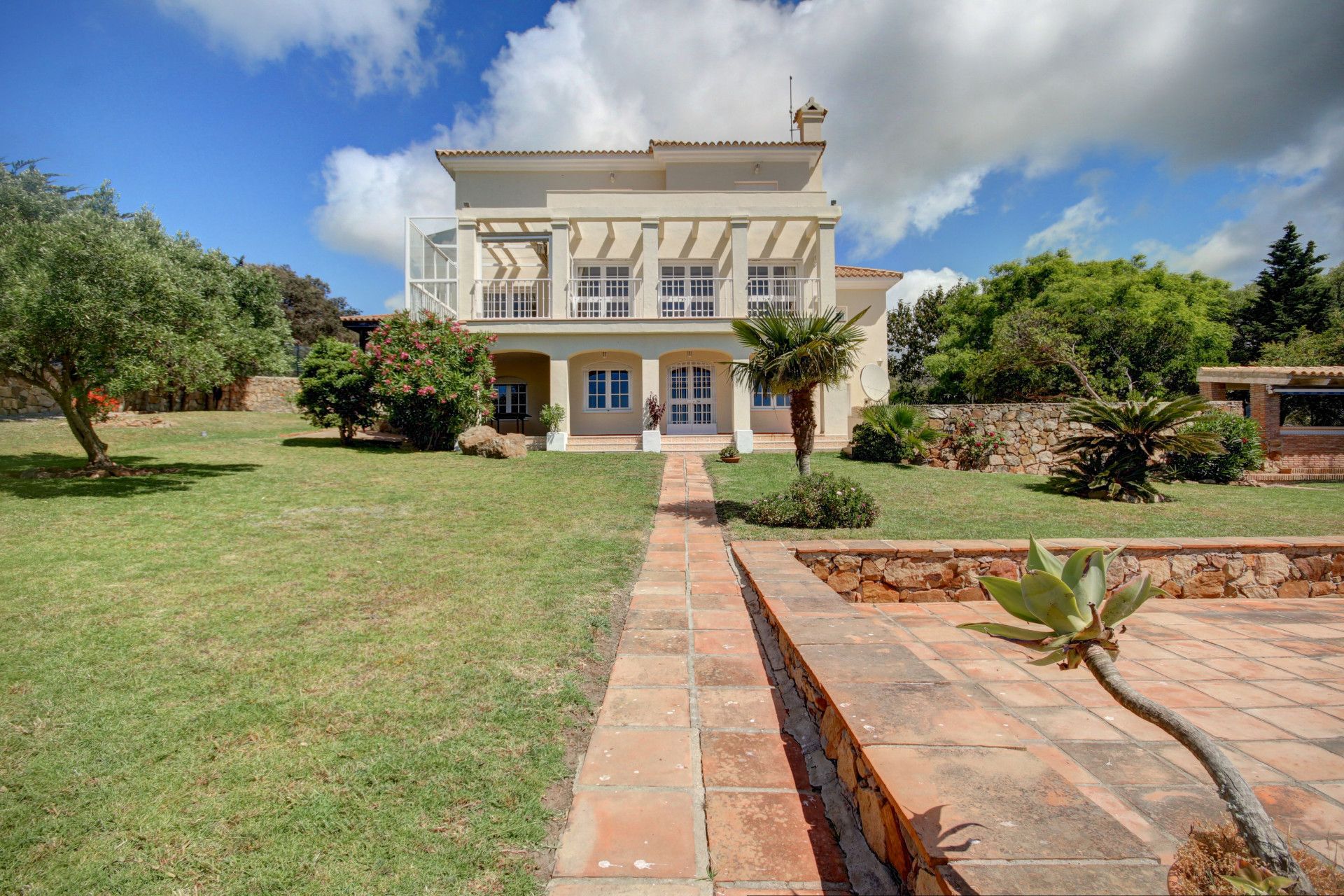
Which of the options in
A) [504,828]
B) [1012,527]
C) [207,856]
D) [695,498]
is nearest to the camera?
[207,856]

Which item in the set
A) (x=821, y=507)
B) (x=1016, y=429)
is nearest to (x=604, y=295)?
(x=1016, y=429)

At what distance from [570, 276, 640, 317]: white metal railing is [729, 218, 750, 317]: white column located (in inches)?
118

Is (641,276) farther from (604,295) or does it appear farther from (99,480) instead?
(99,480)

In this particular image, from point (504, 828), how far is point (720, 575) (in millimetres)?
3708

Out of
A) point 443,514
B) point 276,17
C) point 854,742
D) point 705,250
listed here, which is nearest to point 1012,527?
point 854,742

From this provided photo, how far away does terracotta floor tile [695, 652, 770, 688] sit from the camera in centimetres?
337

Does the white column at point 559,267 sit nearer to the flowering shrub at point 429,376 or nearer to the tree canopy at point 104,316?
the flowering shrub at point 429,376

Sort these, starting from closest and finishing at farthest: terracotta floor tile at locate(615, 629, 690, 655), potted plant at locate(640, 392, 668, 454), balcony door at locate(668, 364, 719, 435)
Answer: terracotta floor tile at locate(615, 629, 690, 655) → potted plant at locate(640, 392, 668, 454) → balcony door at locate(668, 364, 719, 435)

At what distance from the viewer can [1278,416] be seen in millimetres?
15828

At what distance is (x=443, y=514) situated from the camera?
8.04 meters

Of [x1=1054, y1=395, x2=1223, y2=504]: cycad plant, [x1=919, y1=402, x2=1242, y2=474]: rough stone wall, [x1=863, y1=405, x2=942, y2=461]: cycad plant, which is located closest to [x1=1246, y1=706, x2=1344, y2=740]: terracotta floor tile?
[x1=1054, y1=395, x2=1223, y2=504]: cycad plant

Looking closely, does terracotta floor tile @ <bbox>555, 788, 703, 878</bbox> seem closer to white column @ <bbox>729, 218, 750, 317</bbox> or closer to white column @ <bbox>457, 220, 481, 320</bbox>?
white column @ <bbox>729, 218, 750, 317</bbox>

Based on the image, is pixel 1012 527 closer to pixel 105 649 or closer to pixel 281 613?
pixel 281 613

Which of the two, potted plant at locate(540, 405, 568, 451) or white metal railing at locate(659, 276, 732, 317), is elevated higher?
white metal railing at locate(659, 276, 732, 317)
